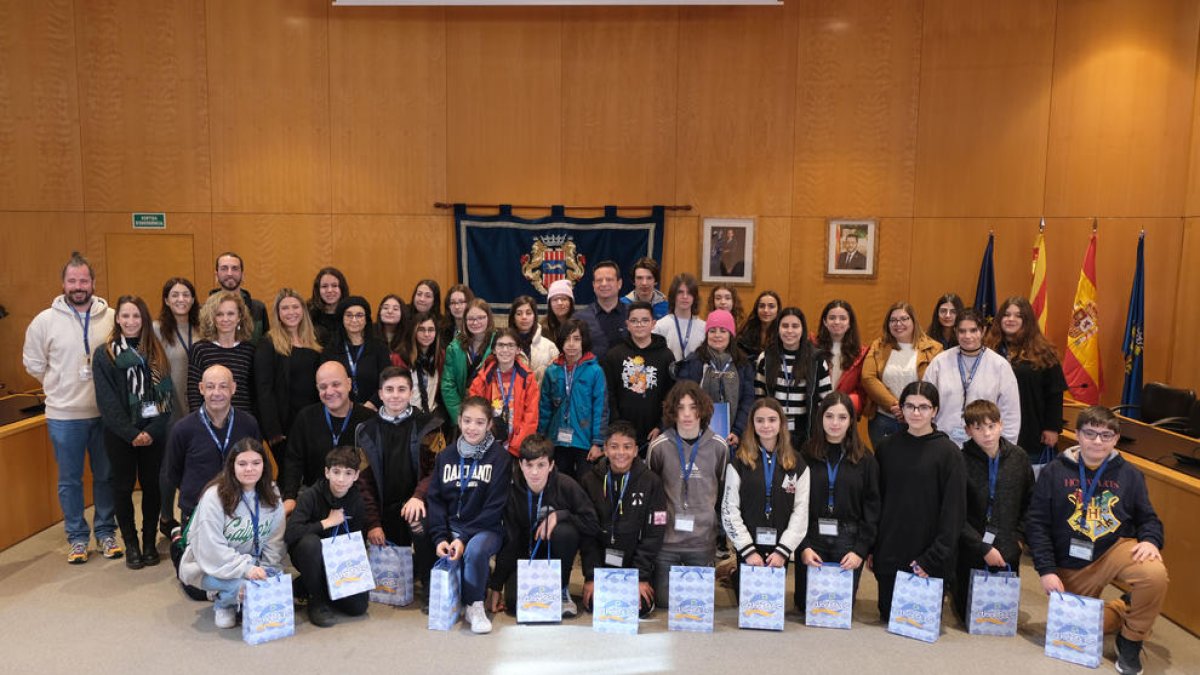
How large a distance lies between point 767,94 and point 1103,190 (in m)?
2.82

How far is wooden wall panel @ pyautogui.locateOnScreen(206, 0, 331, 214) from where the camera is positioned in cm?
657

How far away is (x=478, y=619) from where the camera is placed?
365 cm

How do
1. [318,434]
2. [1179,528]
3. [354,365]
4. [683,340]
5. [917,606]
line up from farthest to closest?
[683,340]
[354,365]
[318,434]
[1179,528]
[917,606]

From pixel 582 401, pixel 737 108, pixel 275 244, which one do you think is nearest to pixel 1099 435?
pixel 582 401

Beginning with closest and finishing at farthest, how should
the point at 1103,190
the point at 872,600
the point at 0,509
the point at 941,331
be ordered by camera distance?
1. the point at 872,600
2. the point at 0,509
3. the point at 941,331
4. the point at 1103,190

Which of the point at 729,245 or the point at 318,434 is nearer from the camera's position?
the point at 318,434

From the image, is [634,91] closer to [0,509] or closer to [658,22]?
[658,22]

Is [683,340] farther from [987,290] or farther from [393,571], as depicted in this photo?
[987,290]

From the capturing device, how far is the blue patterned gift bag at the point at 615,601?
3.65 m

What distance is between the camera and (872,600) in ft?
13.5

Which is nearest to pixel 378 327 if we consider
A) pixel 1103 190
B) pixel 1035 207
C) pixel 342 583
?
pixel 342 583

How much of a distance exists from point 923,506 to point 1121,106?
4588mm

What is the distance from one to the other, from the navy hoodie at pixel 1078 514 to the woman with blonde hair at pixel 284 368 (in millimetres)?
3805

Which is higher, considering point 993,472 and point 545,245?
point 545,245
